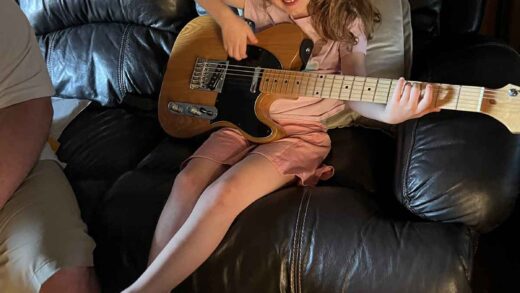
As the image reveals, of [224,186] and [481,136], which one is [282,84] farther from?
[481,136]

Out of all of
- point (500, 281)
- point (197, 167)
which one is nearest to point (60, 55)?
point (197, 167)

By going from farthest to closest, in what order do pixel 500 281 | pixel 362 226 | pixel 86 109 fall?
1. pixel 86 109
2. pixel 500 281
3. pixel 362 226

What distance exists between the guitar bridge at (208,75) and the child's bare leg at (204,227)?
0.28 m

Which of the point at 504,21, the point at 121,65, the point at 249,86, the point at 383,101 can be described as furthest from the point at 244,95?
the point at 504,21

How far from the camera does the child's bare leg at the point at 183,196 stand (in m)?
1.29

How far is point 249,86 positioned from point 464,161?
1.71 ft

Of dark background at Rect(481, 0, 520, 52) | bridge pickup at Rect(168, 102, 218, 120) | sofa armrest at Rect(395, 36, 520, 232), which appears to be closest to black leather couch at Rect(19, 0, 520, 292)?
sofa armrest at Rect(395, 36, 520, 232)

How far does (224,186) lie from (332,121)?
406 mm

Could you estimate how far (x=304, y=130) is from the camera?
1.42m

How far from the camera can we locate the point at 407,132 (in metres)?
1.30

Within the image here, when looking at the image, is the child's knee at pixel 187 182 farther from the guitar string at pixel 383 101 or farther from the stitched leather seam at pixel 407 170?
the stitched leather seam at pixel 407 170

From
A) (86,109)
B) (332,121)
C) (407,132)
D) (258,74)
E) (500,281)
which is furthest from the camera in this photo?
(86,109)

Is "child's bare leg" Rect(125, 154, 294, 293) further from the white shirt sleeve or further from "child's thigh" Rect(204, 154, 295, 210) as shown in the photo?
the white shirt sleeve

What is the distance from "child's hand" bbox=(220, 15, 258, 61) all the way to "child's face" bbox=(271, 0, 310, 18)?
11 centimetres
